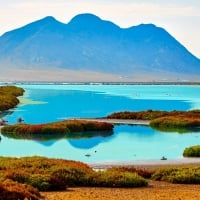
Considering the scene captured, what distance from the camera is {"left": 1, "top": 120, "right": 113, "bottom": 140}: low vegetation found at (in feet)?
165

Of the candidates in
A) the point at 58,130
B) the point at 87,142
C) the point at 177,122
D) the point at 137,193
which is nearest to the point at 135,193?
the point at 137,193

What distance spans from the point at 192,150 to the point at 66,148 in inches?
355

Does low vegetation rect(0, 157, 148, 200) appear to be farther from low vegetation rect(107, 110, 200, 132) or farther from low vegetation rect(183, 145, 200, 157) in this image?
low vegetation rect(107, 110, 200, 132)

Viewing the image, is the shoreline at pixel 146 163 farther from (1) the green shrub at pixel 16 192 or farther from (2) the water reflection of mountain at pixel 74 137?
(1) the green shrub at pixel 16 192

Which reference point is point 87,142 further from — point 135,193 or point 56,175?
point 135,193

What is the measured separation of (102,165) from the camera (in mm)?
32344

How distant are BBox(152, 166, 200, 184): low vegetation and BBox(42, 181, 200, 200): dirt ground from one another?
93 cm

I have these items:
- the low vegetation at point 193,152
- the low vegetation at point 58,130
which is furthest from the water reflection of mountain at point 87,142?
the low vegetation at point 193,152

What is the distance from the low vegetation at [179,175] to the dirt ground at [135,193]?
93 cm

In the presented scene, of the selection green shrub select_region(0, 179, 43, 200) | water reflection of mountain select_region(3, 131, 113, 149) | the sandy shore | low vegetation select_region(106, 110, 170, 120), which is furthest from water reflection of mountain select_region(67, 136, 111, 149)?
green shrub select_region(0, 179, 43, 200)

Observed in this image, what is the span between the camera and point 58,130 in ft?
169

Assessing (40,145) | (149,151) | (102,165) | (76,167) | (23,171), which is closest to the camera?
(23,171)

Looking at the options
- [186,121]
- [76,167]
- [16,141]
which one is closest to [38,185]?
[76,167]

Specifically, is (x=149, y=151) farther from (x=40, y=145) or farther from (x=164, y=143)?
(x=40, y=145)
